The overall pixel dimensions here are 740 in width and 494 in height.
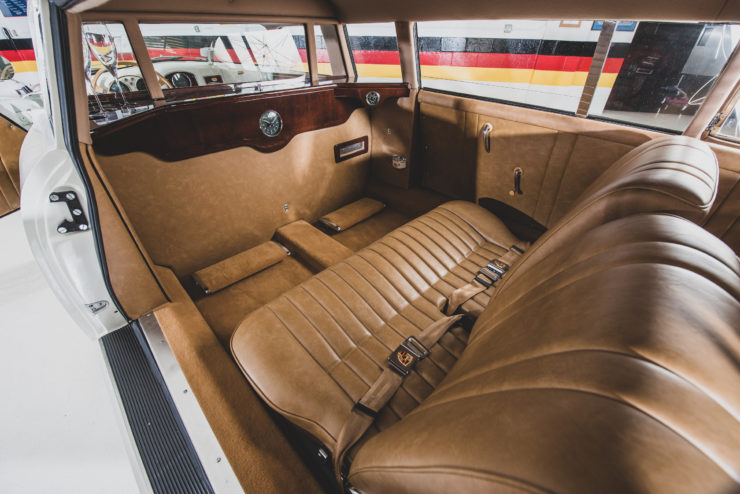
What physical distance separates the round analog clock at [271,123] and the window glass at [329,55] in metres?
0.79

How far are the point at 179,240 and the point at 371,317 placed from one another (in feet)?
4.05

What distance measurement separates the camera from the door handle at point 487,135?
6.27 ft

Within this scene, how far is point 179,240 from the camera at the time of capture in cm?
176

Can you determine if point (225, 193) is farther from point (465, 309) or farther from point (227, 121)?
point (465, 309)

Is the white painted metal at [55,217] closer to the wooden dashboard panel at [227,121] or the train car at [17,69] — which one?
the wooden dashboard panel at [227,121]

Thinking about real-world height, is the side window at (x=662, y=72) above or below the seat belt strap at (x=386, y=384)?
above

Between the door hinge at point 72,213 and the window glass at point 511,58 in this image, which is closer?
the door hinge at point 72,213

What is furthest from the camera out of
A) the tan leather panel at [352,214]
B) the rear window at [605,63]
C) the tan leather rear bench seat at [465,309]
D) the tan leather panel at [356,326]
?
the tan leather panel at [352,214]

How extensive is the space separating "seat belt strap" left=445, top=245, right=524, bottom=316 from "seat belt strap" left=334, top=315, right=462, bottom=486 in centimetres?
12

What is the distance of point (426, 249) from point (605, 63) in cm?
117

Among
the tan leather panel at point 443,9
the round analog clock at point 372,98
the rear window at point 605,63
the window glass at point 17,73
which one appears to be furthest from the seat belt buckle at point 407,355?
the window glass at point 17,73

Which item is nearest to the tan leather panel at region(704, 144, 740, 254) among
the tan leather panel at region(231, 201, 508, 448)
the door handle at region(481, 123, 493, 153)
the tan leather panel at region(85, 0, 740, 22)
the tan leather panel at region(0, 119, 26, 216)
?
the tan leather panel at region(85, 0, 740, 22)

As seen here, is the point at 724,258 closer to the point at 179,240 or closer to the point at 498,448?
the point at 498,448

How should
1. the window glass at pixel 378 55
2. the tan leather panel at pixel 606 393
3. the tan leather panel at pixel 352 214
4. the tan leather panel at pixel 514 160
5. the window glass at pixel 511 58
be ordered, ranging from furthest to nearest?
1. the window glass at pixel 378 55
2. the window glass at pixel 511 58
3. the tan leather panel at pixel 352 214
4. the tan leather panel at pixel 514 160
5. the tan leather panel at pixel 606 393
